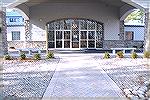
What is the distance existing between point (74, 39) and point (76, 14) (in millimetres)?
2713

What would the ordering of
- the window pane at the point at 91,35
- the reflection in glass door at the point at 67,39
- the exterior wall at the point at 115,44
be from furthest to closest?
the reflection in glass door at the point at 67,39 < the window pane at the point at 91,35 < the exterior wall at the point at 115,44

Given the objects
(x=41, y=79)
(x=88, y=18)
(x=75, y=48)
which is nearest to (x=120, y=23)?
(x=88, y=18)

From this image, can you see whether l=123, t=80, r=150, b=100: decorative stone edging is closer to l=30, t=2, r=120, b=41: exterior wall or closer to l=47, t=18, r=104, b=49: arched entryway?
l=30, t=2, r=120, b=41: exterior wall

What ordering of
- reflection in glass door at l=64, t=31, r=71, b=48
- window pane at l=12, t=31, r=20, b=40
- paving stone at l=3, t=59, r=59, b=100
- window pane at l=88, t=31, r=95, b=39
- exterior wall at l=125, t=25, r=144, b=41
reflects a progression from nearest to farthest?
paving stone at l=3, t=59, r=59, b=100 < window pane at l=88, t=31, r=95, b=39 < reflection in glass door at l=64, t=31, r=71, b=48 < window pane at l=12, t=31, r=20, b=40 < exterior wall at l=125, t=25, r=144, b=41

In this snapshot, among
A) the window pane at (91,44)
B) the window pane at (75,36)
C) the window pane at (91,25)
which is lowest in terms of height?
the window pane at (91,44)

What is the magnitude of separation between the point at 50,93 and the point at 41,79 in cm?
244

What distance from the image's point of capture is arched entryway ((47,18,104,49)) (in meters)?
26.5

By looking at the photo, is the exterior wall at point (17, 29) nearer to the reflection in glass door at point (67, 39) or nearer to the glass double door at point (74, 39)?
the glass double door at point (74, 39)

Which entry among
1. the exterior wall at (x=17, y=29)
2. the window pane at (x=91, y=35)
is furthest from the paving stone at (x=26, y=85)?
the exterior wall at (x=17, y=29)

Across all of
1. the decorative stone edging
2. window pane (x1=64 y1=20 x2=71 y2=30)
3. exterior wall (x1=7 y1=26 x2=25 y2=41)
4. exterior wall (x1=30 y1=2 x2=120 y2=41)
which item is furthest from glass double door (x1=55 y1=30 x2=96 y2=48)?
the decorative stone edging

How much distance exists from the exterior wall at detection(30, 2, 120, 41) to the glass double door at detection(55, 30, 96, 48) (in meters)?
1.61

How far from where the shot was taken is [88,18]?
25484 millimetres

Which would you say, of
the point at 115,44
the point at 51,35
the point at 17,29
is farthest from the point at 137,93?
the point at 17,29

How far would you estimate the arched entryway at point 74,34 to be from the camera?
26.5 meters
